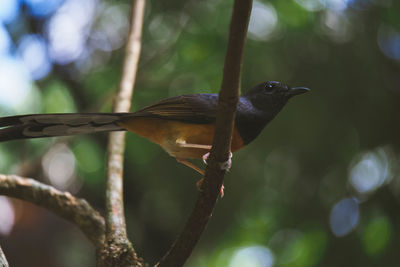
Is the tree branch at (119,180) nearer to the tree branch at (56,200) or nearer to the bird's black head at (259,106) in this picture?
the tree branch at (56,200)

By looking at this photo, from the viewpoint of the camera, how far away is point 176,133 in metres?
3.88

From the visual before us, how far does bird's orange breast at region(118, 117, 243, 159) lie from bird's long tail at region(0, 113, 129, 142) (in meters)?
0.16

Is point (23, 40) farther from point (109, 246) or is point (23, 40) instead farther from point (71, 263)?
point (109, 246)

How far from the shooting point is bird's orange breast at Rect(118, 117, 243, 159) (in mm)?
3771

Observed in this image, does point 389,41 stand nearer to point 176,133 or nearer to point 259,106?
point 259,106

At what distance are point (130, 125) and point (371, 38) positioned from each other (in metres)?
3.83

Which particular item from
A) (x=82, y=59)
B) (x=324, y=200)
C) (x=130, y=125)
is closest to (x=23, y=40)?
(x=82, y=59)

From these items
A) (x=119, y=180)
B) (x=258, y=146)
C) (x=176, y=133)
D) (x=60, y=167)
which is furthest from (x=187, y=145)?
(x=60, y=167)

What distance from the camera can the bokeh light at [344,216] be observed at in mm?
5867

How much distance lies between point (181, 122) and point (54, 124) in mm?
1010

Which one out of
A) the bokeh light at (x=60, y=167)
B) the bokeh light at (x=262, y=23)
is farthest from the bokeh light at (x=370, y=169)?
the bokeh light at (x=60, y=167)

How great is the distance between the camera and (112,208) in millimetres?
3518

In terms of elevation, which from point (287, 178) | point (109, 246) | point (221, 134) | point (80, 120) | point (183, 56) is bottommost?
point (109, 246)

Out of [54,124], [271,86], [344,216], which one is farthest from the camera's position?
[344,216]
